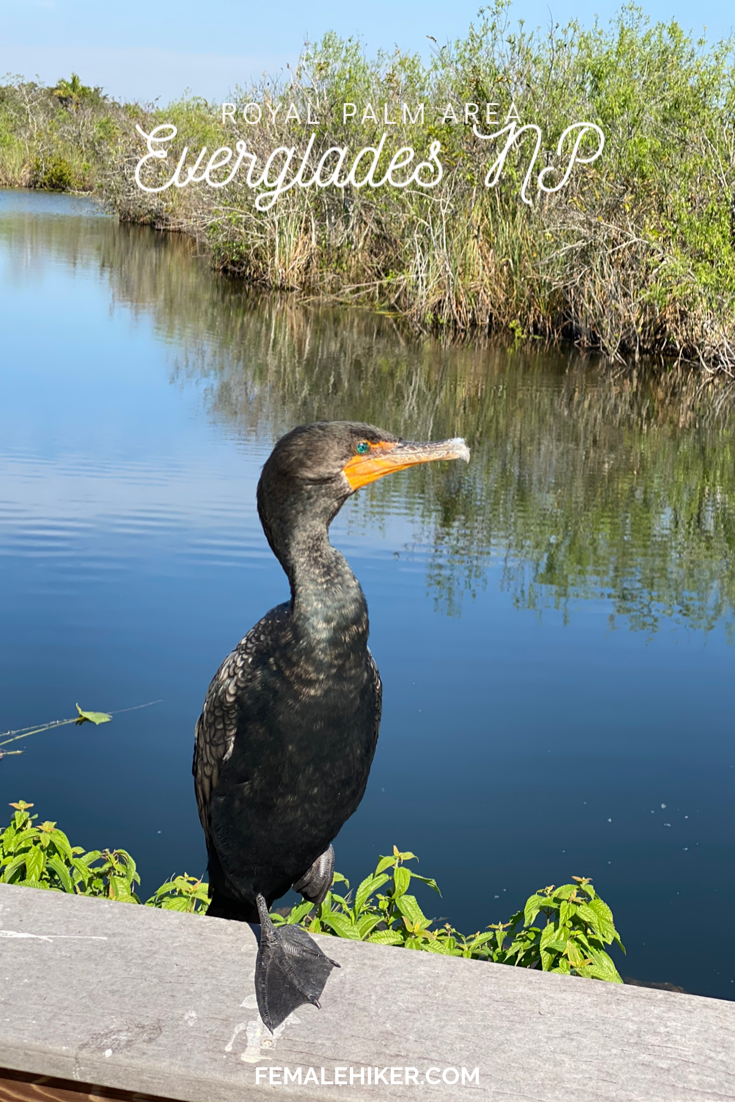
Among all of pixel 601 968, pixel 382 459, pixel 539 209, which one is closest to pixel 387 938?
pixel 601 968

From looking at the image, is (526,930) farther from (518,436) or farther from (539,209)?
(539,209)

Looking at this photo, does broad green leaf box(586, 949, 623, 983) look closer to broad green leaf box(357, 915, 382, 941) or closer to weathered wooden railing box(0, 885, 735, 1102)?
broad green leaf box(357, 915, 382, 941)

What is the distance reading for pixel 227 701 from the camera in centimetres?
220

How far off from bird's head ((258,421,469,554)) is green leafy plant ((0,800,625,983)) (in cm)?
96

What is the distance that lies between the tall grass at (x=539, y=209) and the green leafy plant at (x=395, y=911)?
37.7 ft

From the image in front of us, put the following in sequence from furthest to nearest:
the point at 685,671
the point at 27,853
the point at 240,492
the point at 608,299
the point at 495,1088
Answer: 1. the point at 608,299
2. the point at 240,492
3. the point at 685,671
4. the point at 27,853
5. the point at 495,1088

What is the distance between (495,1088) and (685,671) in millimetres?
4265

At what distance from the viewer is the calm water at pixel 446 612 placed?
4066mm

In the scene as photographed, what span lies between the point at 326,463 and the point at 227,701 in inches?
19.5

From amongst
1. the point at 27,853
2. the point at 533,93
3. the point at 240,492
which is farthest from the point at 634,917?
the point at 533,93

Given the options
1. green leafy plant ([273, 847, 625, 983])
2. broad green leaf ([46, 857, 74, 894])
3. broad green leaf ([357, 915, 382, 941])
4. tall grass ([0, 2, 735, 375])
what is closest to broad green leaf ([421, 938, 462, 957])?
green leafy plant ([273, 847, 625, 983])

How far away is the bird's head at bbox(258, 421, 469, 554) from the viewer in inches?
81.8

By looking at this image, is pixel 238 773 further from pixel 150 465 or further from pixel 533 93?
pixel 533 93

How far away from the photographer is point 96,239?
2570cm
